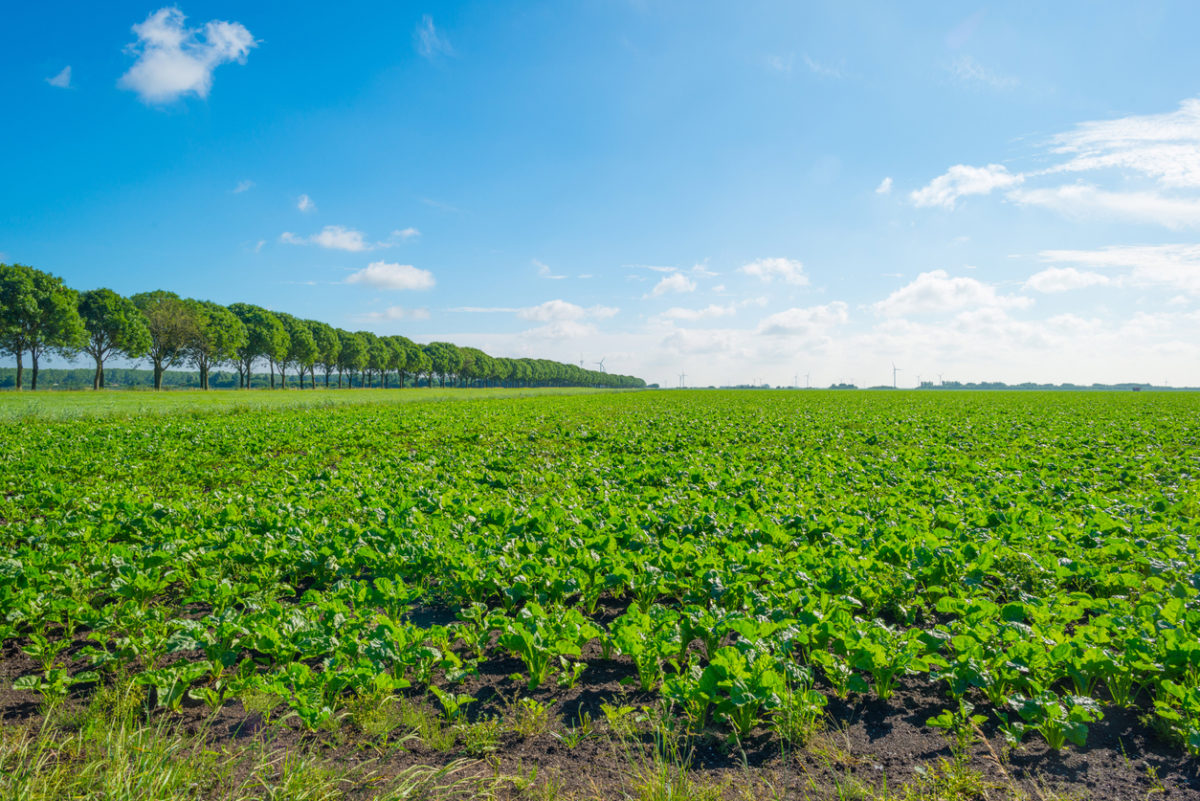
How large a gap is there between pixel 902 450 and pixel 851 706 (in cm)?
1602

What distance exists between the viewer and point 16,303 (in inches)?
2146

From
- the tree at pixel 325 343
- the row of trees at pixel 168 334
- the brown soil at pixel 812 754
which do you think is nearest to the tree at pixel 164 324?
the row of trees at pixel 168 334

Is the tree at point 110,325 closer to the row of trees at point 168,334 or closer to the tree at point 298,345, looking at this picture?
the row of trees at point 168,334

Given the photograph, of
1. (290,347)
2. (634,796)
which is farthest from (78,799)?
(290,347)

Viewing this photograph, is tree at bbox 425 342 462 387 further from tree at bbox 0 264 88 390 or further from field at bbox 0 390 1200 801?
field at bbox 0 390 1200 801

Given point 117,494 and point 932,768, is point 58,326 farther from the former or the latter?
point 932,768

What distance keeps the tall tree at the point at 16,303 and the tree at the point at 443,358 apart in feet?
257

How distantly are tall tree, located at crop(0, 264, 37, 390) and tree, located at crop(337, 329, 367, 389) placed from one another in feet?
157

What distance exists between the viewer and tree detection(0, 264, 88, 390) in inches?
2152

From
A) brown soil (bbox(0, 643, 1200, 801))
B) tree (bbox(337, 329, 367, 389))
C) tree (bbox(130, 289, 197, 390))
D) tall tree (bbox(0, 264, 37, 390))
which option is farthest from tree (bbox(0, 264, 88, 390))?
brown soil (bbox(0, 643, 1200, 801))

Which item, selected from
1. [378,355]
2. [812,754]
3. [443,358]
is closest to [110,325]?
[378,355]

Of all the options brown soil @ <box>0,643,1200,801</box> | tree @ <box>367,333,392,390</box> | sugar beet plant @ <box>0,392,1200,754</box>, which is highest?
tree @ <box>367,333,392,390</box>

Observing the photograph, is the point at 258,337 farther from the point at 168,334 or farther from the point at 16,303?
the point at 16,303

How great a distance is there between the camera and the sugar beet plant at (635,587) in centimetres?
429
